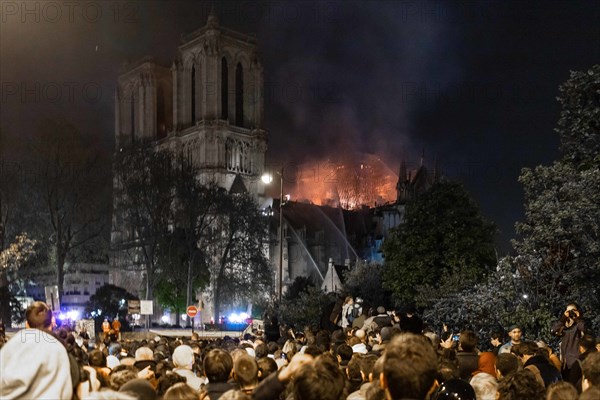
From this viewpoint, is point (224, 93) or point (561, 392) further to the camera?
point (224, 93)

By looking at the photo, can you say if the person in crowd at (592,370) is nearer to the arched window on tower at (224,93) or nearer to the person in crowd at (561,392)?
the person in crowd at (561,392)

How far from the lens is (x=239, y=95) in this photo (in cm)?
11231

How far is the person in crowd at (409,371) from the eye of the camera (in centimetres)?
445

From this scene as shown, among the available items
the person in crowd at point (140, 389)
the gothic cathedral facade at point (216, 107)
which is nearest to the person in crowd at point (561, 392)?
the person in crowd at point (140, 389)

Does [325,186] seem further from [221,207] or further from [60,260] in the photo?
[60,260]

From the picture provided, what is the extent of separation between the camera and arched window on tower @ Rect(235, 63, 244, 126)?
112 meters

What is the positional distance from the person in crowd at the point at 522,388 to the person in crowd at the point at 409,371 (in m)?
1.86

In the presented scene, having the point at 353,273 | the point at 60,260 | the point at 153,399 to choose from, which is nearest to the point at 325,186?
the point at 353,273

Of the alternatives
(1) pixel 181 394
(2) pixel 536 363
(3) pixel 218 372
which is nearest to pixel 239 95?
(2) pixel 536 363

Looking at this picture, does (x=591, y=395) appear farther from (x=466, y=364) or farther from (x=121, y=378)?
(x=121, y=378)

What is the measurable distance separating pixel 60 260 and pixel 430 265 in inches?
910

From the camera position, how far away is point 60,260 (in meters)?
45.9

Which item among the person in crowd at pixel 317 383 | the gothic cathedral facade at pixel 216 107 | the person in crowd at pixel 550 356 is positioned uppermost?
the gothic cathedral facade at pixel 216 107

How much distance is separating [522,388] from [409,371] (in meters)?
2.08
